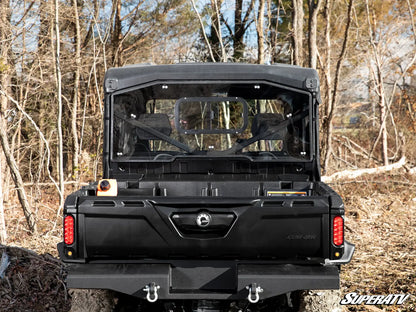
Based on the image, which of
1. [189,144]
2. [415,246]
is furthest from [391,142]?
[189,144]

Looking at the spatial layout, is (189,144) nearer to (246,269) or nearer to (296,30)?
(246,269)

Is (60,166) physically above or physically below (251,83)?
below

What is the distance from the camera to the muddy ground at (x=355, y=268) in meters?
5.11

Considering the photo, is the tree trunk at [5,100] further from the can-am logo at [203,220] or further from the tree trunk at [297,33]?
the can-am logo at [203,220]

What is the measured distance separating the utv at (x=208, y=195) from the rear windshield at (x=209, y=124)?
0.5 inches

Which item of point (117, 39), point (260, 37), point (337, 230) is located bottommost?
point (337, 230)

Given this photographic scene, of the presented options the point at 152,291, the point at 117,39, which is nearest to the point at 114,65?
the point at 117,39

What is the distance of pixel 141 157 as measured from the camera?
188 inches

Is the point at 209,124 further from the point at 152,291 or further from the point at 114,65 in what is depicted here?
the point at 114,65

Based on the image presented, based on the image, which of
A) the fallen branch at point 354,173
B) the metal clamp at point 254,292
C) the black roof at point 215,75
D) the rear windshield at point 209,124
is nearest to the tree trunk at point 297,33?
the fallen branch at point 354,173

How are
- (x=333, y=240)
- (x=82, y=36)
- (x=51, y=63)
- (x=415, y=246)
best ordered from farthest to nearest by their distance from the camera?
(x=82, y=36), (x=51, y=63), (x=415, y=246), (x=333, y=240)

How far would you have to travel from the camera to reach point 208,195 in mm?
4559

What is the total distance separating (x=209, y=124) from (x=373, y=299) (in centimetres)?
253

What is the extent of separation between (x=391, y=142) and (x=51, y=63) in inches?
664
